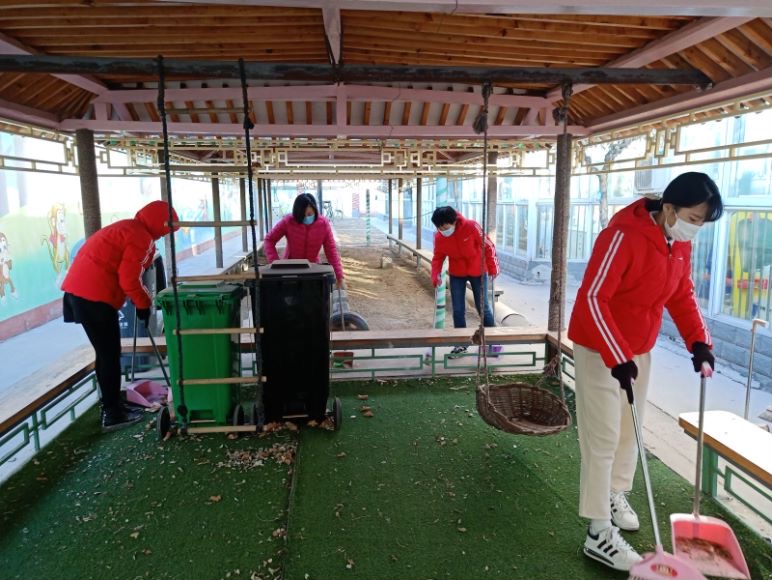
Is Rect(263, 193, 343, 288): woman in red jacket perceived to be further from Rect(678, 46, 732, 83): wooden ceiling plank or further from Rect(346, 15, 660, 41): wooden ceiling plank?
Rect(678, 46, 732, 83): wooden ceiling plank

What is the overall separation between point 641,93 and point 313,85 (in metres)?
3.48

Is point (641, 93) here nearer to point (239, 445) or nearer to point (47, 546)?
point (239, 445)

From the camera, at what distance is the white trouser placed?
98.5 inches

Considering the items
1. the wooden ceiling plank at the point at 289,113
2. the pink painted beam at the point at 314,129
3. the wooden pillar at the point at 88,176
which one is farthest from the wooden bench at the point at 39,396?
the wooden ceiling plank at the point at 289,113

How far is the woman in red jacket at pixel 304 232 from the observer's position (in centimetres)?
549

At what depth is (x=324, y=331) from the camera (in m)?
3.96

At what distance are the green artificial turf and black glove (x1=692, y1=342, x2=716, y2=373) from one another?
39.9 inches

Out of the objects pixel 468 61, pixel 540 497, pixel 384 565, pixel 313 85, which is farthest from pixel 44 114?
pixel 540 497

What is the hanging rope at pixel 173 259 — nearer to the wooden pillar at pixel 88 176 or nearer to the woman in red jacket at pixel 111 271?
the woman in red jacket at pixel 111 271

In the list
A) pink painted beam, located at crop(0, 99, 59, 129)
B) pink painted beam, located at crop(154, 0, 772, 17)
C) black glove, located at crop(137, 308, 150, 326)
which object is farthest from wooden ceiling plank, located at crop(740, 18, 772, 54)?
pink painted beam, located at crop(0, 99, 59, 129)

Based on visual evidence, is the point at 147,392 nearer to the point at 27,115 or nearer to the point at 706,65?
the point at 27,115

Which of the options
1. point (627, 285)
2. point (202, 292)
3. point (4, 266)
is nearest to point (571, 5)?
point (627, 285)

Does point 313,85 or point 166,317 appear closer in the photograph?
point 166,317

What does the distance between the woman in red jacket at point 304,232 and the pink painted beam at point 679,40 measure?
124 inches
